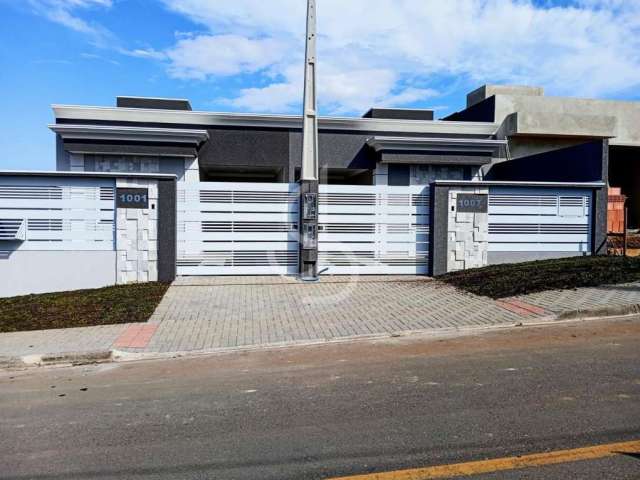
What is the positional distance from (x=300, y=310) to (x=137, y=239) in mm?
4491

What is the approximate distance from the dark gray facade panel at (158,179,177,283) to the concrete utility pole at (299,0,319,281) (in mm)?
2877

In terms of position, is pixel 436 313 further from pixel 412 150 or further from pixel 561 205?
pixel 412 150

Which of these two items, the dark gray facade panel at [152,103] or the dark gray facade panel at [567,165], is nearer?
the dark gray facade panel at [567,165]

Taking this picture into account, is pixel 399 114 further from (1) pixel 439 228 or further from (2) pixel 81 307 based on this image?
(2) pixel 81 307

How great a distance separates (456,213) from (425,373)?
25.7ft

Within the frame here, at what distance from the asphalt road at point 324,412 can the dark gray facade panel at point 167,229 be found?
17.9 ft

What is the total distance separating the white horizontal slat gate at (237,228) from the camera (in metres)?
12.6

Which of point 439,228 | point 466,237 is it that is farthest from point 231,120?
point 466,237

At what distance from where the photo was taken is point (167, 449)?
4.12 m

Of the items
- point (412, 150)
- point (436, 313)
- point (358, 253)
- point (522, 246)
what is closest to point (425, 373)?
point (436, 313)

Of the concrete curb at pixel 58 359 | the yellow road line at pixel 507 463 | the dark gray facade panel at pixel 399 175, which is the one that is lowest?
the concrete curb at pixel 58 359

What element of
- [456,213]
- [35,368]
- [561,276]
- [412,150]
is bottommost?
[35,368]

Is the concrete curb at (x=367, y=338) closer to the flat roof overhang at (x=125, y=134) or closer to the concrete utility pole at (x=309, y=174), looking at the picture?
the concrete utility pole at (x=309, y=174)

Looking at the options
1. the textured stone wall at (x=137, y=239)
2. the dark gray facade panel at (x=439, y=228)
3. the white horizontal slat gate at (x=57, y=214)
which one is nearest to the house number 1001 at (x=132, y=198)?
the textured stone wall at (x=137, y=239)
